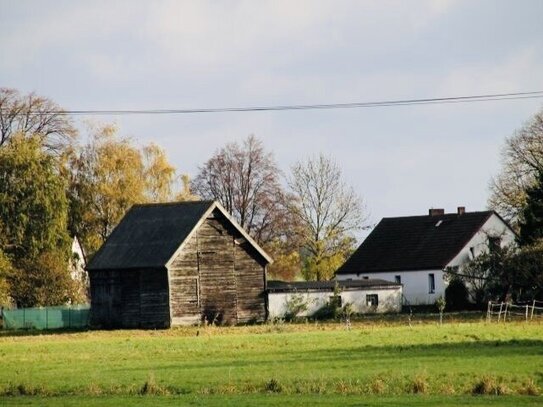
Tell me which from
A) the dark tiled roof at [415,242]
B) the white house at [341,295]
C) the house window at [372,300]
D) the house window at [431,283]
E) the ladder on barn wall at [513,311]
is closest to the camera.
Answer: the ladder on barn wall at [513,311]

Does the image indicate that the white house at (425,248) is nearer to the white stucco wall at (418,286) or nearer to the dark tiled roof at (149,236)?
the white stucco wall at (418,286)

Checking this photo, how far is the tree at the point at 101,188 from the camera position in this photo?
98.9m

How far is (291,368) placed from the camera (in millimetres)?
40031

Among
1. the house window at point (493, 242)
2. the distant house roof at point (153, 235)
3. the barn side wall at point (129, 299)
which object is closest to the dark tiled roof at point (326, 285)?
the distant house roof at point (153, 235)

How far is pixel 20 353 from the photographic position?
174 ft

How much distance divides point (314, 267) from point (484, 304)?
2762 centimetres

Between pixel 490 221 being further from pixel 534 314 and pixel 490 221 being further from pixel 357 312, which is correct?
pixel 534 314

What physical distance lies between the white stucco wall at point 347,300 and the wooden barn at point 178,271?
4.55ft

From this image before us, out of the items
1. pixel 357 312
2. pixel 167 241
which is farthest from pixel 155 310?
pixel 357 312

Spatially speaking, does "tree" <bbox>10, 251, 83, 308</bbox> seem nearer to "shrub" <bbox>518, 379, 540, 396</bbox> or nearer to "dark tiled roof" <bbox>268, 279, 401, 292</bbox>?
"dark tiled roof" <bbox>268, 279, 401, 292</bbox>

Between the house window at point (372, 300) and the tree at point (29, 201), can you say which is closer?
the house window at point (372, 300)

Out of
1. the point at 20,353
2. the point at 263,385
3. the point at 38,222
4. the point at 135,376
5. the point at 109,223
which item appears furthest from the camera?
the point at 109,223

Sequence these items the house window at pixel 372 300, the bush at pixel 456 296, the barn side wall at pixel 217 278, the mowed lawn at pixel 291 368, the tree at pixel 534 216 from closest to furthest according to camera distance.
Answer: the mowed lawn at pixel 291 368
the barn side wall at pixel 217 278
the tree at pixel 534 216
the bush at pixel 456 296
the house window at pixel 372 300

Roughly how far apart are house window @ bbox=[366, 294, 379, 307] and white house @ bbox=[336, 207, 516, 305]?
4.64m
